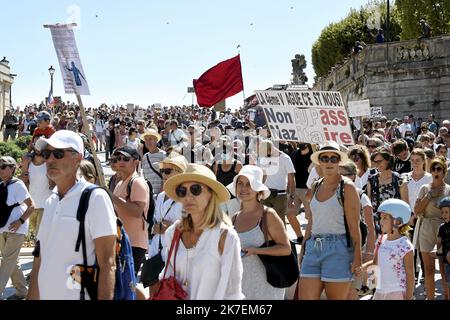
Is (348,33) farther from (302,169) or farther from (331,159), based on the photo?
(331,159)

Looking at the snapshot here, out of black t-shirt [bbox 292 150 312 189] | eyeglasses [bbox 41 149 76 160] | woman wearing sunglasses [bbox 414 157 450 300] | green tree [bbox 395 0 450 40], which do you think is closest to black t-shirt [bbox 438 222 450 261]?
woman wearing sunglasses [bbox 414 157 450 300]

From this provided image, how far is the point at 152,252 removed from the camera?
5.77m

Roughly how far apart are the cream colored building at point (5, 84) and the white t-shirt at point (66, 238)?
5554cm

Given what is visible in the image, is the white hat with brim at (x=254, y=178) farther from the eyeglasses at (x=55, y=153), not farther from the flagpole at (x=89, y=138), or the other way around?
the eyeglasses at (x=55, y=153)

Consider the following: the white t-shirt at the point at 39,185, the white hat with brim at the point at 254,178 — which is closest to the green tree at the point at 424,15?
the white t-shirt at the point at 39,185

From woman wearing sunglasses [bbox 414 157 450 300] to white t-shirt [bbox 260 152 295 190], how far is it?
260 centimetres

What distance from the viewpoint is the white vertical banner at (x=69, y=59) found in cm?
692

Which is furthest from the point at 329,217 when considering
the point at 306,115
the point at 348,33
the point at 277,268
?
the point at 348,33

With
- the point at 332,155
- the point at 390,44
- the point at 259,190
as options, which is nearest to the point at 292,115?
the point at 332,155

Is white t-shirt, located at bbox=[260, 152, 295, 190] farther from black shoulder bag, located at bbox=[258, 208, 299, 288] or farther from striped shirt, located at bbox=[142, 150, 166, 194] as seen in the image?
black shoulder bag, located at bbox=[258, 208, 299, 288]

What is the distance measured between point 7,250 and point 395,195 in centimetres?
415

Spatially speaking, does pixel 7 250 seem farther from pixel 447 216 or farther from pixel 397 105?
pixel 397 105

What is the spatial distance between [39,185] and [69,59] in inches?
108
